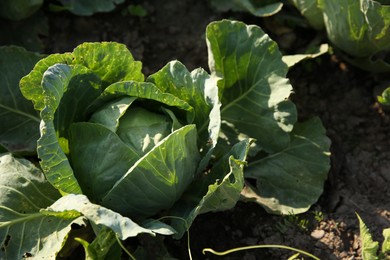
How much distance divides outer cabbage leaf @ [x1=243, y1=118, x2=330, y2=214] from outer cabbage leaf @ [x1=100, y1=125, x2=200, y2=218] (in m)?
0.57

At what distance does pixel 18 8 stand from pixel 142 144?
1591mm

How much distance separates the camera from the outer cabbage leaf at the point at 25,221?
2.94 metres

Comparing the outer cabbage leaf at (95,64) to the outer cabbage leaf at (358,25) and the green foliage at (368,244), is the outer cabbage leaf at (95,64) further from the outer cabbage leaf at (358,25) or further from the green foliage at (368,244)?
the green foliage at (368,244)

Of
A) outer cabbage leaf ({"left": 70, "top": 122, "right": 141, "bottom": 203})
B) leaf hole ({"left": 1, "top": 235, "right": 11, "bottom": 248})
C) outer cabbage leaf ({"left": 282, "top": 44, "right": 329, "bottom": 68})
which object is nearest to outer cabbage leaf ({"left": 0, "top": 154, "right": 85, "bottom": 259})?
leaf hole ({"left": 1, "top": 235, "right": 11, "bottom": 248})

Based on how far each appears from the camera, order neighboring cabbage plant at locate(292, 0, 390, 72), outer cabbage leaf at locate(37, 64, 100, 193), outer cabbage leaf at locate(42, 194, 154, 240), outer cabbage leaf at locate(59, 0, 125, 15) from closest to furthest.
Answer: outer cabbage leaf at locate(42, 194, 154, 240)
outer cabbage leaf at locate(37, 64, 100, 193)
neighboring cabbage plant at locate(292, 0, 390, 72)
outer cabbage leaf at locate(59, 0, 125, 15)

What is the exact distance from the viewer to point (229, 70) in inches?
138

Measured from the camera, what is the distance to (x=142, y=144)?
2.92m

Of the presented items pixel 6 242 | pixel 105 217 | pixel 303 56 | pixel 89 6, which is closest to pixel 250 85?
pixel 303 56

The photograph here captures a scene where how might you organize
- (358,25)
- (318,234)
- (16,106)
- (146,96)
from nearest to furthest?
(146,96)
(318,234)
(16,106)
(358,25)

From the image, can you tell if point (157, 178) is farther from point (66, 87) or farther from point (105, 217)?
point (66, 87)

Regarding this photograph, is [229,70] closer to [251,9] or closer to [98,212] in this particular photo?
[251,9]

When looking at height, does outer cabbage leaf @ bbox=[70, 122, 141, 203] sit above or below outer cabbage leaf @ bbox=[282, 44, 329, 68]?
above

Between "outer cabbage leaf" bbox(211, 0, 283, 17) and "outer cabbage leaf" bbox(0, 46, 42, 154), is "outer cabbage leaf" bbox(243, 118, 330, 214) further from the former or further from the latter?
"outer cabbage leaf" bbox(0, 46, 42, 154)

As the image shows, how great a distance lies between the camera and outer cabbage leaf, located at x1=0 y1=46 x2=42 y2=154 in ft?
11.5
